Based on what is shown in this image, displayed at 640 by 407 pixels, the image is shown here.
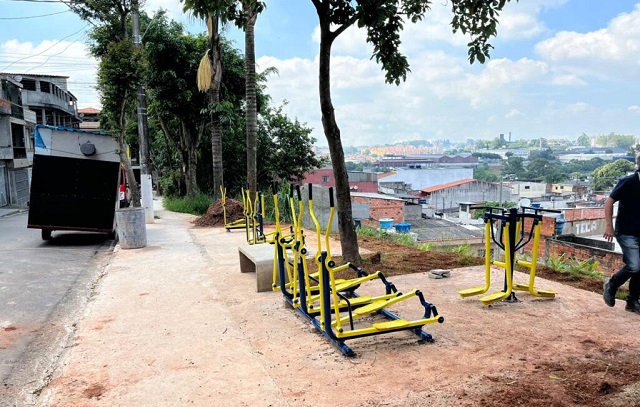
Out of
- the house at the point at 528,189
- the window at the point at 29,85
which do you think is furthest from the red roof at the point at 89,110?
the house at the point at 528,189

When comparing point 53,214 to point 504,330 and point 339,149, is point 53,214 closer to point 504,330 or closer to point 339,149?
point 339,149

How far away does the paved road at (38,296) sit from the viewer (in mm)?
4364

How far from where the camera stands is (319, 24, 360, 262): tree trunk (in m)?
6.74

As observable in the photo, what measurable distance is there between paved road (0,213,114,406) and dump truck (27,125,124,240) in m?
0.60

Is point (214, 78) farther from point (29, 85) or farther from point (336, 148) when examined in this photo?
point (29, 85)

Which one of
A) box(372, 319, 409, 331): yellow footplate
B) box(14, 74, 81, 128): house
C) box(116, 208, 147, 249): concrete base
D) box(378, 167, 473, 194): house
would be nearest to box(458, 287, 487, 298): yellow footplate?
box(372, 319, 409, 331): yellow footplate

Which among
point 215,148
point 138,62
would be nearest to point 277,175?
point 215,148

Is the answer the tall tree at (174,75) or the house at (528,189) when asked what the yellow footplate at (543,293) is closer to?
the tall tree at (174,75)

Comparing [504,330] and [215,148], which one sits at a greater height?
[215,148]

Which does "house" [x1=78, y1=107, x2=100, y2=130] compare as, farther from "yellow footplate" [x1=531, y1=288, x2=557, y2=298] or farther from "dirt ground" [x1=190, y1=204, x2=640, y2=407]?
"dirt ground" [x1=190, y1=204, x2=640, y2=407]

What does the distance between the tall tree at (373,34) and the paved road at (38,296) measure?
12.3 ft

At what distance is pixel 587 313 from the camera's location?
5172mm

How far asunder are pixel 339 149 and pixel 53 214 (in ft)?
24.3

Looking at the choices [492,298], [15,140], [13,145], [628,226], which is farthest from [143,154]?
[15,140]
